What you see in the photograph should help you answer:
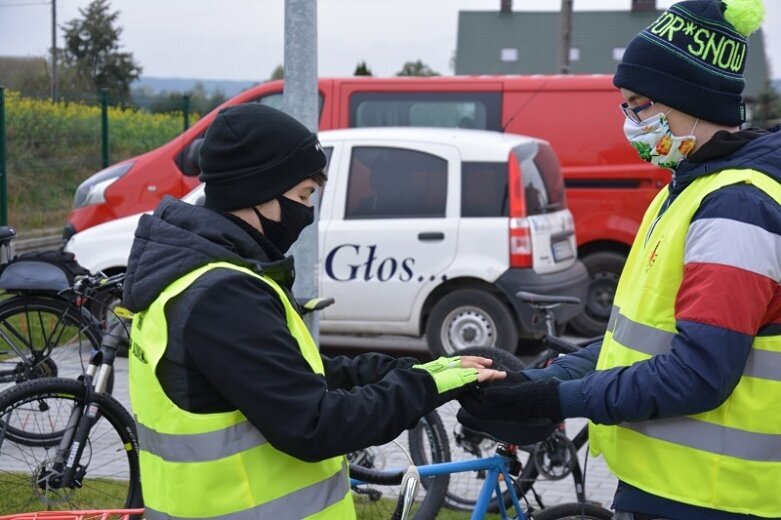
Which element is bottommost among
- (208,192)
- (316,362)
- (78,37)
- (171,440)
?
(171,440)

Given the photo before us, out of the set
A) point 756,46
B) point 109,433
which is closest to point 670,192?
point 109,433

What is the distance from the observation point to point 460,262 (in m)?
8.12

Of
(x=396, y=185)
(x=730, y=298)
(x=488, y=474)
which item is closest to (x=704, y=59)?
(x=730, y=298)

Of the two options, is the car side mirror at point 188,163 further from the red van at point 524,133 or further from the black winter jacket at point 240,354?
the black winter jacket at point 240,354

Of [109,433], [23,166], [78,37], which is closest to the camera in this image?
[109,433]

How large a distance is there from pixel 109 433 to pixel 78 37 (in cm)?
2065

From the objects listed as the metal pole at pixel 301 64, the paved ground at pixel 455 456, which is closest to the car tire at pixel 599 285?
the paved ground at pixel 455 456

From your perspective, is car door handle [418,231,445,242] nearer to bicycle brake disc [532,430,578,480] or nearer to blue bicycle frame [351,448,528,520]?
bicycle brake disc [532,430,578,480]

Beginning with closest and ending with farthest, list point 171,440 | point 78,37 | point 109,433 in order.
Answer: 1. point 171,440
2. point 109,433
3. point 78,37

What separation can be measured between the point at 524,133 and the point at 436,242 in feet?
8.21

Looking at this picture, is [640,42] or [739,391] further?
[640,42]

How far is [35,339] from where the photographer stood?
591cm

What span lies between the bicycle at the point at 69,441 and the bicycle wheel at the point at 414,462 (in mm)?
1007

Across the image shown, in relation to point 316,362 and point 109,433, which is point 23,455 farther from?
point 316,362
